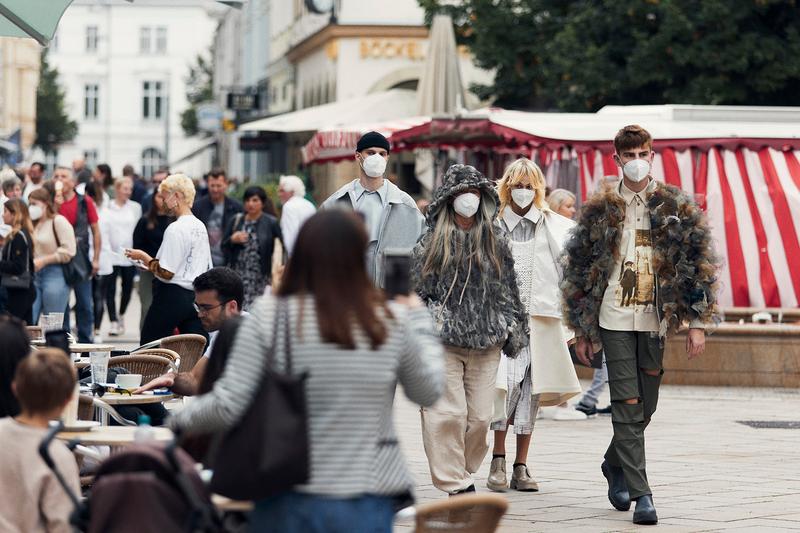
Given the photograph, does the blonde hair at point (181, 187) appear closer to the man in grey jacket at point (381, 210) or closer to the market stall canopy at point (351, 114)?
the man in grey jacket at point (381, 210)

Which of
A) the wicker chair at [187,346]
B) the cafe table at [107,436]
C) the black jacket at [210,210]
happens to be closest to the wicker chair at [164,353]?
the wicker chair at [187,346]

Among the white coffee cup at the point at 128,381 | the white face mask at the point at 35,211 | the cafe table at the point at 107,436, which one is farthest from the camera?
the white face mask at the point at 35,211

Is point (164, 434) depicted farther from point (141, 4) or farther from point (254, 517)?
point (141, 4)

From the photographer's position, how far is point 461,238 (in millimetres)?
9148

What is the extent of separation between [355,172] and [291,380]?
35030 mm

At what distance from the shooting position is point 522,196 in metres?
10.1

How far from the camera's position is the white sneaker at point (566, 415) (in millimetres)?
13898

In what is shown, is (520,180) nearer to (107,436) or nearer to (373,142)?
(373,142)

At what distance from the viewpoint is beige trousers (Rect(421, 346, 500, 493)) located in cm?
911

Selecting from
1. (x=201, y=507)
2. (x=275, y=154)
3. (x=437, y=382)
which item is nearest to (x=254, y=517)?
(x=201, y=507)

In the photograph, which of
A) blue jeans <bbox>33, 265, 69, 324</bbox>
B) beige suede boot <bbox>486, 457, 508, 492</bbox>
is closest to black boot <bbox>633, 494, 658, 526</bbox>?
beige suede boot <bbox>486, 457, 508, 492</bbox>

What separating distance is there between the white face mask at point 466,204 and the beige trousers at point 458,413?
2.34 ft

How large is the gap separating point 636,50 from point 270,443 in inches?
903

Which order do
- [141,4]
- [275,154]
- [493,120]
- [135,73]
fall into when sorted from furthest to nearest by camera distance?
[135,73] < [275,154] < [493,120] < [141,4]
